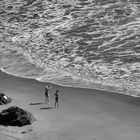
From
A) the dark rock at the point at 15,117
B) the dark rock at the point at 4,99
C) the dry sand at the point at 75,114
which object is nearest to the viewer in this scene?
the dry sand at the point at 75,114

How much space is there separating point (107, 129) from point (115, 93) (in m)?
4.87

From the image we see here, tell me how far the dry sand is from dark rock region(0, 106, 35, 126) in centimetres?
26

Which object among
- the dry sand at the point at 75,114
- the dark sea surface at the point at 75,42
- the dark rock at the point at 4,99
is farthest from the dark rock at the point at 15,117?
the dark sea surface at the point at 75,42

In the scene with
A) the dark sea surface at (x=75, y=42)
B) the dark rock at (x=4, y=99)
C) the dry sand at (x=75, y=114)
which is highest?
the dark sea surface at (x=75, y=42)

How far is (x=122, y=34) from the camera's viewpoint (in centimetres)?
3469

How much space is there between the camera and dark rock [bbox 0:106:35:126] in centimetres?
1950

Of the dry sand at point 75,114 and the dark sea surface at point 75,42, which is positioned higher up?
the dark sea surface at point 75,42

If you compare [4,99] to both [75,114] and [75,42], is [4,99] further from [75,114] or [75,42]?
[75,42]

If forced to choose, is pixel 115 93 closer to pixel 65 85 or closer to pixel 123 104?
pixel 123 104

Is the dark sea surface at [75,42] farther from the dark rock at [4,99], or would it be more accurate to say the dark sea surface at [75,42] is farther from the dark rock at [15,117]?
the dark rock at [15,117]

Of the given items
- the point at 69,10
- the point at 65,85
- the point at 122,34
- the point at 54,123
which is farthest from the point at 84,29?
the point at 54,123

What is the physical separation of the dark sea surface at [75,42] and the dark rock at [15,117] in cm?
678

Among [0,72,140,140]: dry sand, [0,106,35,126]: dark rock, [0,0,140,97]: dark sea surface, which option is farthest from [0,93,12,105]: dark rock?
[0,0,140,97]: dark sea surface

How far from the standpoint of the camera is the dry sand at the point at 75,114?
61.8 feet
